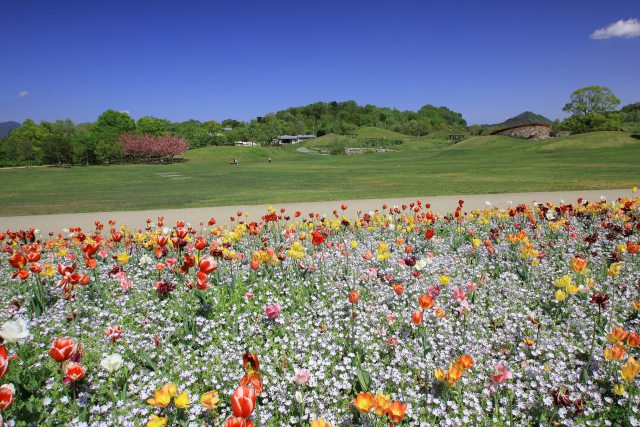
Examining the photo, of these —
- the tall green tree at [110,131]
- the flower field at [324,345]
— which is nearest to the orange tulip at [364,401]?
the flower field at [324,345]

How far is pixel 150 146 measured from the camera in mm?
65938

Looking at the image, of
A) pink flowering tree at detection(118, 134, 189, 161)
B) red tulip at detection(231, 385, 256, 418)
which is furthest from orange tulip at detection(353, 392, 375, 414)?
pink flowering tree at detection(118, 134, 189, 161)

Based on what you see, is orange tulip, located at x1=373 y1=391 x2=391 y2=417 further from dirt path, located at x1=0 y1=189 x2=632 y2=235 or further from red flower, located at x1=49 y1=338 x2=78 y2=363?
dirt path, located at x1=0 y1=189 x2=632 y2=235

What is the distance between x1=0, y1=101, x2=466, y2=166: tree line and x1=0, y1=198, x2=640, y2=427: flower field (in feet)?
216

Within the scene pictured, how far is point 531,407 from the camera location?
10.5 feet

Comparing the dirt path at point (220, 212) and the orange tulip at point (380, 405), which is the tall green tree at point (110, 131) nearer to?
the dirt path at point (220, 212)

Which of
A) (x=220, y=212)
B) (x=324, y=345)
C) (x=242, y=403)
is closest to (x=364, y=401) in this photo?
(x=242, y=403)

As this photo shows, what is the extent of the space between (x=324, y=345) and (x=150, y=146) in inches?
2720

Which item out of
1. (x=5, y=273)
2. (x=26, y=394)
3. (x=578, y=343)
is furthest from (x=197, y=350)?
(x=5, y=273)

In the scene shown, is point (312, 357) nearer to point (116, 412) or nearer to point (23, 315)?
point (116, 412)

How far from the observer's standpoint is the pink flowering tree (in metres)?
65.7

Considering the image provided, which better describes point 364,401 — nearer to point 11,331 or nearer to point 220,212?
point 11,331

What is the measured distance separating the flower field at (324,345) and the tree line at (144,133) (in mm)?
65818

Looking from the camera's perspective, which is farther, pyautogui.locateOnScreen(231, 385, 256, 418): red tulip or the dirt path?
the dirt path
